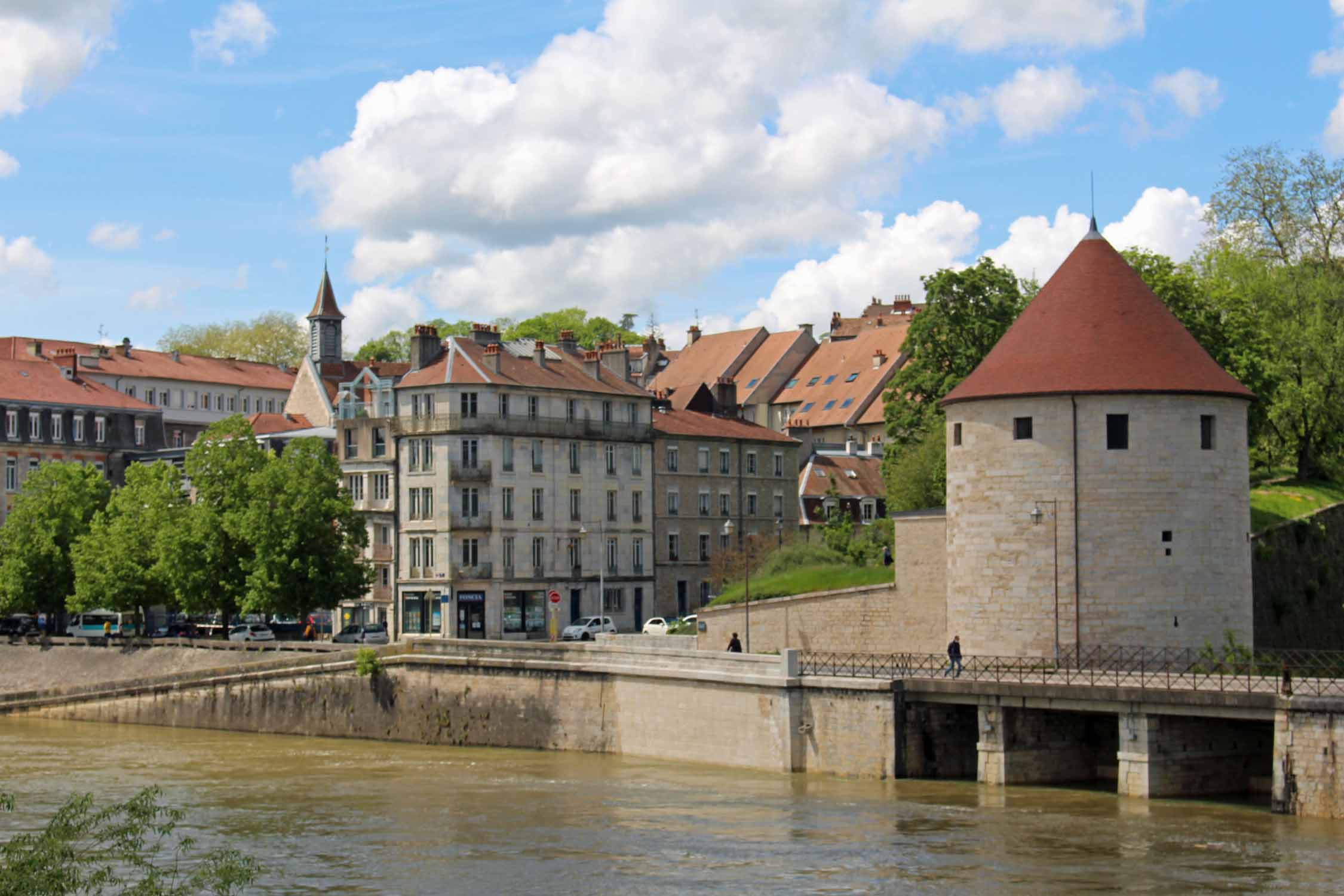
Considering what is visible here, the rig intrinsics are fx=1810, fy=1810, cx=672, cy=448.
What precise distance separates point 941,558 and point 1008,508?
17.0 feet

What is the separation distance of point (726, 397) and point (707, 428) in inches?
334

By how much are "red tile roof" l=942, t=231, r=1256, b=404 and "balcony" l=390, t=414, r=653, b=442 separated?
22573 millimetres

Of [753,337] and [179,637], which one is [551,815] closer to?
[179,637]

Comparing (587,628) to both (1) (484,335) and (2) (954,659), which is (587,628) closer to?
(1) (484,335)

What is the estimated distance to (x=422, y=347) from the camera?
197 ft

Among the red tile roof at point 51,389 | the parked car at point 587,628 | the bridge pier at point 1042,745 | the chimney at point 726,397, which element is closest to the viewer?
the bridge pier at point 1042,745

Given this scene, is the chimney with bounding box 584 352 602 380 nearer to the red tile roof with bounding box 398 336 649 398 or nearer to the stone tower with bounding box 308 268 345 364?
the red tile roof with bounding box 398 336 649 398

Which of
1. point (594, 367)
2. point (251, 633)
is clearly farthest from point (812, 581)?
point (251, 633)

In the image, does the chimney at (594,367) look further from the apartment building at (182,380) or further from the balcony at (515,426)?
the apartment building at (182,380)

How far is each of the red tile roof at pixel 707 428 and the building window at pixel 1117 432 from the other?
28.8m

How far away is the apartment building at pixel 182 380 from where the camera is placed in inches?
3477

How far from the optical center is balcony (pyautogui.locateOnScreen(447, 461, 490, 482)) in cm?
5769

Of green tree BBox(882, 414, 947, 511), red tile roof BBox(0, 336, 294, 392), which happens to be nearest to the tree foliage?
red tile roof BBox(0, 336, 294, 392)

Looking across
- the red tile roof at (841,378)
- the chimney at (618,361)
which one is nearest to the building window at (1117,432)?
the chimney at (618,361)
